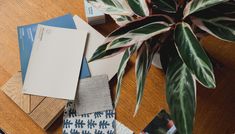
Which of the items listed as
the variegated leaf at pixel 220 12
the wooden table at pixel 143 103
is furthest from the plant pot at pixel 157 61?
the variegated leaf at pixel 220 12

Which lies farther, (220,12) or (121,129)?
(121,129)

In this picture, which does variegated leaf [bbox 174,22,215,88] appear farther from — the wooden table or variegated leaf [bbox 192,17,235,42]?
the wooden table

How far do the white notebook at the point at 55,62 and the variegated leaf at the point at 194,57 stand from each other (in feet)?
1.08

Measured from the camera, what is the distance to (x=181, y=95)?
52 cm

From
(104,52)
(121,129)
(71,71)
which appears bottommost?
(121,129)

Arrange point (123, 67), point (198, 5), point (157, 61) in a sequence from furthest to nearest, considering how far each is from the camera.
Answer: point (157, 61), point (123, 67), point (198, 5)

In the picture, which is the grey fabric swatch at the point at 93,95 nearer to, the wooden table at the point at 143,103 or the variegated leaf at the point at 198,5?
the wooden table at the point at 143,103

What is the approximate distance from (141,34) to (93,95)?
282 millimetres

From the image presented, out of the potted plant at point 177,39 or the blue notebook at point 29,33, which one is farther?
the blue notebook at point 29,33

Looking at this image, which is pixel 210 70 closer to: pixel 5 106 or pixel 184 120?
pixel 184 120

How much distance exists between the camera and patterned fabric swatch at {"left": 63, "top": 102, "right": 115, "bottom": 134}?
2.38ft

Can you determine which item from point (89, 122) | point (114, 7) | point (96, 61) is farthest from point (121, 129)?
point (114, 7)

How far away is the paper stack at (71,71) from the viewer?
74 centimetres

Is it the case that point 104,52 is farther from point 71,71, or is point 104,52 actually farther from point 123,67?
point 71,71
